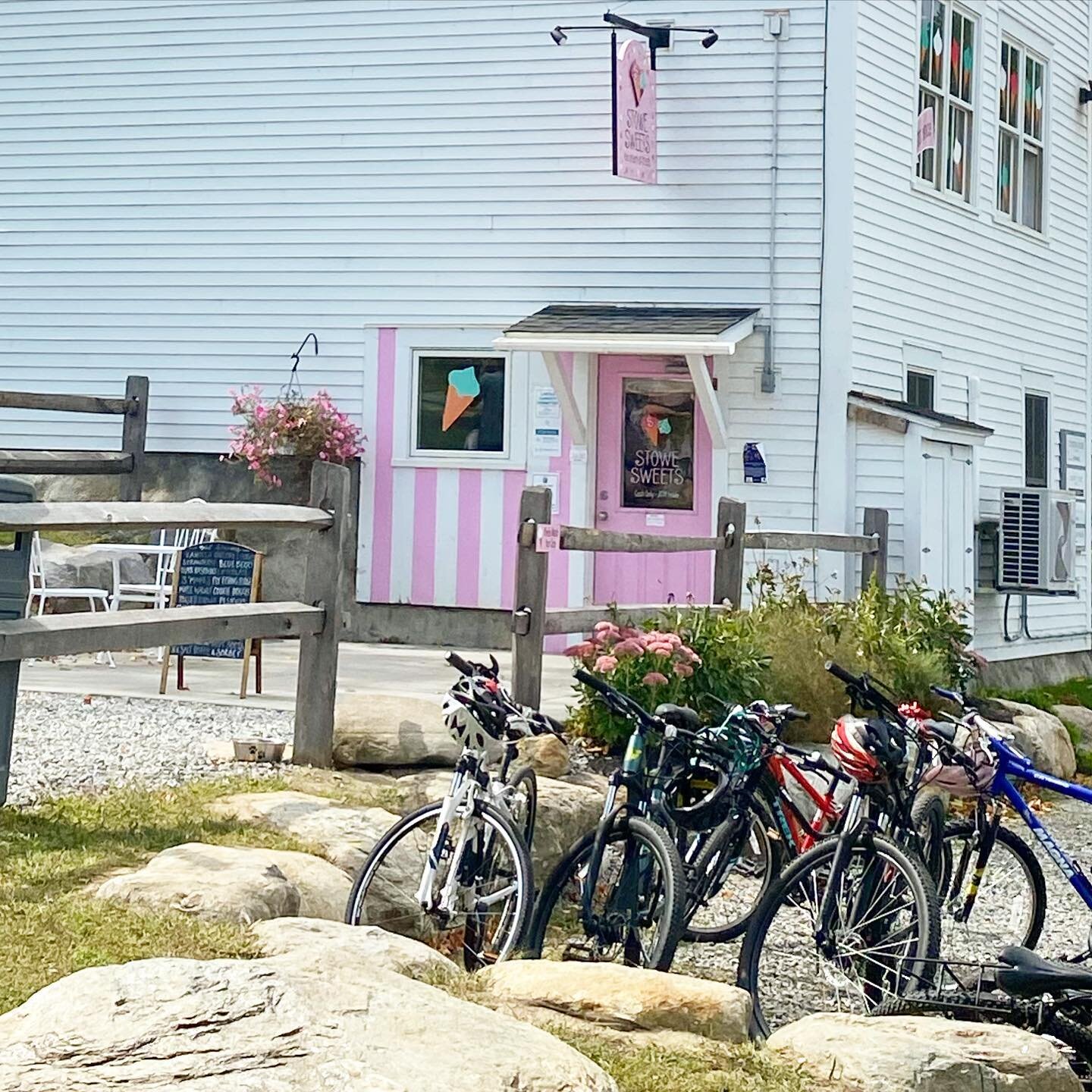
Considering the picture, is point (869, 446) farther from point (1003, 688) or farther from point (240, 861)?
point (240, 861)

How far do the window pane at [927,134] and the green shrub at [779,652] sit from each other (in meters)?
4.44

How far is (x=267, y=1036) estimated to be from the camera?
12.5ft

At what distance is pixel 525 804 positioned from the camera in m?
6.79

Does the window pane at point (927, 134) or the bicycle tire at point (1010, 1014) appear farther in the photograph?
the window pane at point (927, 134)

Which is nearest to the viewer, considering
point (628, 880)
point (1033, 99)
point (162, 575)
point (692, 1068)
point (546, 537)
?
point (692, 1068)

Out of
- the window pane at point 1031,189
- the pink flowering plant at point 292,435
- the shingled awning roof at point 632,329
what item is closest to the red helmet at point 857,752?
the shingled awning roof at point 632,329

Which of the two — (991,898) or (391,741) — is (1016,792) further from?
(391,741)

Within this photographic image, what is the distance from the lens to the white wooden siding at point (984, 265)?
14445mm

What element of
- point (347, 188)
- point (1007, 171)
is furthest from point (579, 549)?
point (1007, 171)

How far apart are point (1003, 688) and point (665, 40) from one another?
616cm

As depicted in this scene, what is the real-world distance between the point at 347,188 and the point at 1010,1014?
10706 mm

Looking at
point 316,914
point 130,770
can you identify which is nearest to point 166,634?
point 130,770

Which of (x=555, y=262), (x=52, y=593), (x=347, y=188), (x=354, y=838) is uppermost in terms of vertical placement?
(x=347, y=188)

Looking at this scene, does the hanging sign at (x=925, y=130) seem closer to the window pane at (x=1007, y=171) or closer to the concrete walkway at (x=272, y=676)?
the window pane at (x=1007, y=171)
